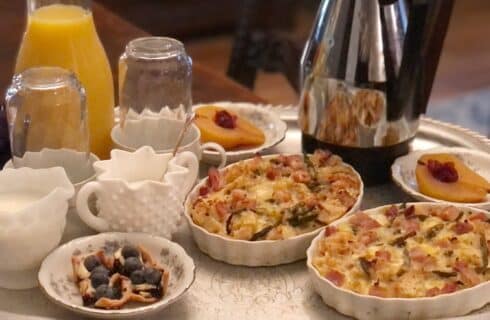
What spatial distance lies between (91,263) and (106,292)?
0.17 ft

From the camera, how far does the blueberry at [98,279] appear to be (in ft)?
2.76

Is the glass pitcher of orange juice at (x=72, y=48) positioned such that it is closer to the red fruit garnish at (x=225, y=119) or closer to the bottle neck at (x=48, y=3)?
the bottle neck at (x=48, y=3)

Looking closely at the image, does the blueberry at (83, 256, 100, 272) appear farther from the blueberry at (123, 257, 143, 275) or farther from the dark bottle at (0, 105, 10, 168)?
the dark bottle at (0, 105, 10, 168)

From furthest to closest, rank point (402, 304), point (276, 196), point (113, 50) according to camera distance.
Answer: point (113, 50) < point (276, 196) < point (402, 304)

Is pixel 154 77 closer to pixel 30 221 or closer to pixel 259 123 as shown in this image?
pixel 259 123

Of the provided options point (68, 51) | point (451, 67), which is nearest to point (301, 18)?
point (451, 67)

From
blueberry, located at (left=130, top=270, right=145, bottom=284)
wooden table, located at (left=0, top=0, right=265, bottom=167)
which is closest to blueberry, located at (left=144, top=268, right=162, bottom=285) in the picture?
blueberry, located at (left=130, top=270, right=145, bottom=284)

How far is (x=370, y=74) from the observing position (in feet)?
3.37

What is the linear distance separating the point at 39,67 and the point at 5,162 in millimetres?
134

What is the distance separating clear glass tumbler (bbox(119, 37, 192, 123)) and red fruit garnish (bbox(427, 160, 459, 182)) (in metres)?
0.30

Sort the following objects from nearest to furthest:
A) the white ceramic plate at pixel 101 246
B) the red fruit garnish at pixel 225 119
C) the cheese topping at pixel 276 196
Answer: the white ceramic plate at pixel 101 246 < the cheese topping at pixel 276 196 < the red fruit garnish at pixel 225 119

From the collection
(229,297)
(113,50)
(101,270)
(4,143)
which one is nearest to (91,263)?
(101,270)

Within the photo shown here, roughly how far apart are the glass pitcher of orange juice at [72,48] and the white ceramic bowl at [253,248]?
0.67ft

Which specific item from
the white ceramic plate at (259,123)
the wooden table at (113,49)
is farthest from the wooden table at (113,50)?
the white ceramic plate at (259,123)
